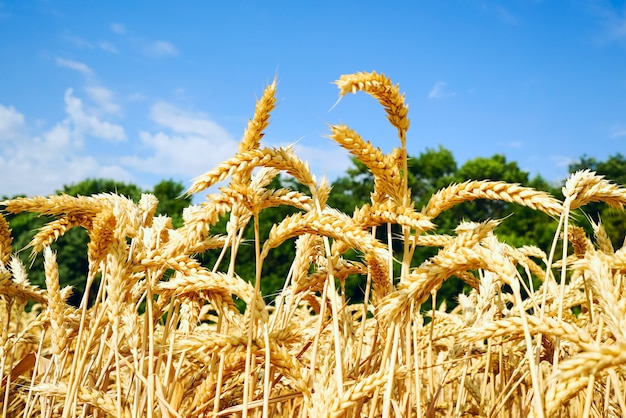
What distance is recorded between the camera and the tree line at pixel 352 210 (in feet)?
54.4

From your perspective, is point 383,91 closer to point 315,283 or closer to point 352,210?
point 315,283

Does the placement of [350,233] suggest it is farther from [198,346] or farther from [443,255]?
[198,346]

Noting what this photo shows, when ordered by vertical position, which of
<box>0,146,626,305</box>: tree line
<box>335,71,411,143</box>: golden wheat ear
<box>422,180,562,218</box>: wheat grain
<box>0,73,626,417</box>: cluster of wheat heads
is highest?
<box>0,146,626,305</box>: tree line

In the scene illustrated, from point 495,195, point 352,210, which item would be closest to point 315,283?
point 495,195

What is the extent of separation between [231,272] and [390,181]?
0.71 metres

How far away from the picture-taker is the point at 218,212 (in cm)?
215

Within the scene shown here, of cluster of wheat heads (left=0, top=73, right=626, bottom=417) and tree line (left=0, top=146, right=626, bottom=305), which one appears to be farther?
tree line (left=0, top=146, right=626, bottom=305)

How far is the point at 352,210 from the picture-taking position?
20.5m

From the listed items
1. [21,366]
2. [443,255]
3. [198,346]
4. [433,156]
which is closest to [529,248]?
[443,255]

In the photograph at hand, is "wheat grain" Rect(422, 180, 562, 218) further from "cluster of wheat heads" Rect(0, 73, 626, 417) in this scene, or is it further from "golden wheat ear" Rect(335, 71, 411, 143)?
"golden wheat ear" Rect(335, 71, 411, 143)

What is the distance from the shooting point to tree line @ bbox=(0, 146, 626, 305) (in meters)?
16.6

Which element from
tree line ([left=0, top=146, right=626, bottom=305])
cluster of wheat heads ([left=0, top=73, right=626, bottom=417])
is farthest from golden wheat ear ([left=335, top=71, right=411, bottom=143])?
tree line ([left=0, top=146, right=626, bottom=305])

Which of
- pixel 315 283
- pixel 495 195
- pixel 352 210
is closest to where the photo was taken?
pixel 495 195

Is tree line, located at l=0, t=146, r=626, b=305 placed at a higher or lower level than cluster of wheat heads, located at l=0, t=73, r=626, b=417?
higher
